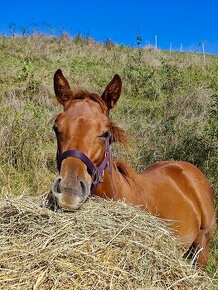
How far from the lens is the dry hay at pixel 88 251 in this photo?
103 inches

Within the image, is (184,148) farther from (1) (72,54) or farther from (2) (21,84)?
(1) (72,54)

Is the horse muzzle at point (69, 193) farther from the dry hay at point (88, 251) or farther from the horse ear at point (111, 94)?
the horse ear at point (111, 94)

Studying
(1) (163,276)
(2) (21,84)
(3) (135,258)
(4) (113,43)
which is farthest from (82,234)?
(4) (113,43)

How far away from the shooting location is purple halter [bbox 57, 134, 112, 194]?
3.48 m

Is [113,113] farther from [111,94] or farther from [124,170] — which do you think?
[111,94]

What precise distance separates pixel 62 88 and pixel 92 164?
93 cm

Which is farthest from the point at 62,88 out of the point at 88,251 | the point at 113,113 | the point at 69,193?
the point at 113,113

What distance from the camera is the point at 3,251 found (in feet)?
9.19

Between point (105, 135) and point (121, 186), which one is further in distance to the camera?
point (121, 186)

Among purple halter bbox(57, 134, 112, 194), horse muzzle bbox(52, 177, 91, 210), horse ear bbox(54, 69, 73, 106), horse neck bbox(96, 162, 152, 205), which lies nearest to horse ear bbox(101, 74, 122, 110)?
horse ear bbox(54, 69, 73, 106)

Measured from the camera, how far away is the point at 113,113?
405 inches

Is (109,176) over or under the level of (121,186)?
over

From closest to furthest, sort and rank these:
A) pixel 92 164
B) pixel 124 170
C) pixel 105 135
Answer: pixel 92 164 < pixel 105 135 < pixel 124 170

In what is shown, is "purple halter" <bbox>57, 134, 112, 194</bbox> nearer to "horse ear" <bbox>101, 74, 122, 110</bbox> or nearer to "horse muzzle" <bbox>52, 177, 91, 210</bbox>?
"horse muzzle" <bbox>52, 177, 91, 210</bbox>
